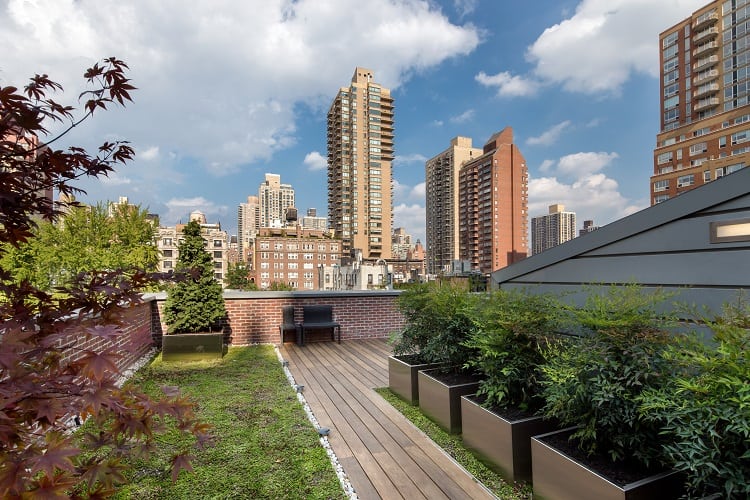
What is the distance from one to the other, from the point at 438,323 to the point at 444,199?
3649 inches

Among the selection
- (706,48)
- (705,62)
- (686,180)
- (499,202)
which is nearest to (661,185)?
(686,180)

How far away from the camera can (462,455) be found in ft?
9.59

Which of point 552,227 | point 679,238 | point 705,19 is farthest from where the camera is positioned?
point 552,227

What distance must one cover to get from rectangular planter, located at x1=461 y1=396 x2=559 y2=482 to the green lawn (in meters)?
1.15

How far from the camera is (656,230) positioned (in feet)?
9.08

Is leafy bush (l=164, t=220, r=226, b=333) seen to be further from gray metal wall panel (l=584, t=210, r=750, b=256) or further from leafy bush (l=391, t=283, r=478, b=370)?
gray metal wall panel (l=584, t=210, r=750, b=256)

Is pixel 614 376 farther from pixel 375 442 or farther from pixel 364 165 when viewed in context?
pixel 364 165

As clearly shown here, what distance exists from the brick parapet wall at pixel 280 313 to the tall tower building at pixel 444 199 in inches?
3107

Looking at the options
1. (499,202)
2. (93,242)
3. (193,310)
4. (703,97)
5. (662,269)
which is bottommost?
(193,310)

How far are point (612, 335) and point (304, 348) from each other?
6075mm

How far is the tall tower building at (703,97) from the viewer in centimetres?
4341

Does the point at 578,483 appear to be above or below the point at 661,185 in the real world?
below

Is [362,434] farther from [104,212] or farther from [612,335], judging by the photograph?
[104,212]

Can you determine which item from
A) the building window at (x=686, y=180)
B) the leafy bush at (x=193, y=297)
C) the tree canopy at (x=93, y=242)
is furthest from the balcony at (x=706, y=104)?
the tree canopy at (x=93, y=242)
